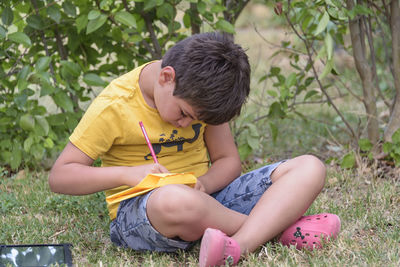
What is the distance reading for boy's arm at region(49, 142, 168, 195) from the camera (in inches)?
65.6

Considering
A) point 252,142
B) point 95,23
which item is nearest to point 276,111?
point 252,142

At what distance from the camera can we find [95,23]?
231 cm

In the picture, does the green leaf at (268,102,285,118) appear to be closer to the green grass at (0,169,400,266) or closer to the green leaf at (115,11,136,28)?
the green grass at (0,169,400,266)

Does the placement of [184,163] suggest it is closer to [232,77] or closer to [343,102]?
[232,77]

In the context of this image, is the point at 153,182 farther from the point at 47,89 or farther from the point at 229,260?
the point at 47,89

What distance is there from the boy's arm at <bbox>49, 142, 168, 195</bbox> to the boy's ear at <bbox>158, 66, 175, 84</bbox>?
0.81 ft

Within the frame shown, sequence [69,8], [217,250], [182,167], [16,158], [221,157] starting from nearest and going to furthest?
[217,250]
[182,167]
[221,157]
[69,8]
[16,158]

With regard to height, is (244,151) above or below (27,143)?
below

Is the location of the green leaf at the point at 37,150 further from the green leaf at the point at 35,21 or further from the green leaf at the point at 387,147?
the green leaf at the point at 387,147

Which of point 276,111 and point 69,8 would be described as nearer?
point 69,8

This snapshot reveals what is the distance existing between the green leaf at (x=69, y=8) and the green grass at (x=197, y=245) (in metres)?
0.75

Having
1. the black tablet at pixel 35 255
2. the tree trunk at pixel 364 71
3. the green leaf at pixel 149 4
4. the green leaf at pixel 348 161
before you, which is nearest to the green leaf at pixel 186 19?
the green leaf at pixel 149 4

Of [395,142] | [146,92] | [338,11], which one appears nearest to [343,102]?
[395,142]

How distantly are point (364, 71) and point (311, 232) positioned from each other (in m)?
1.16
